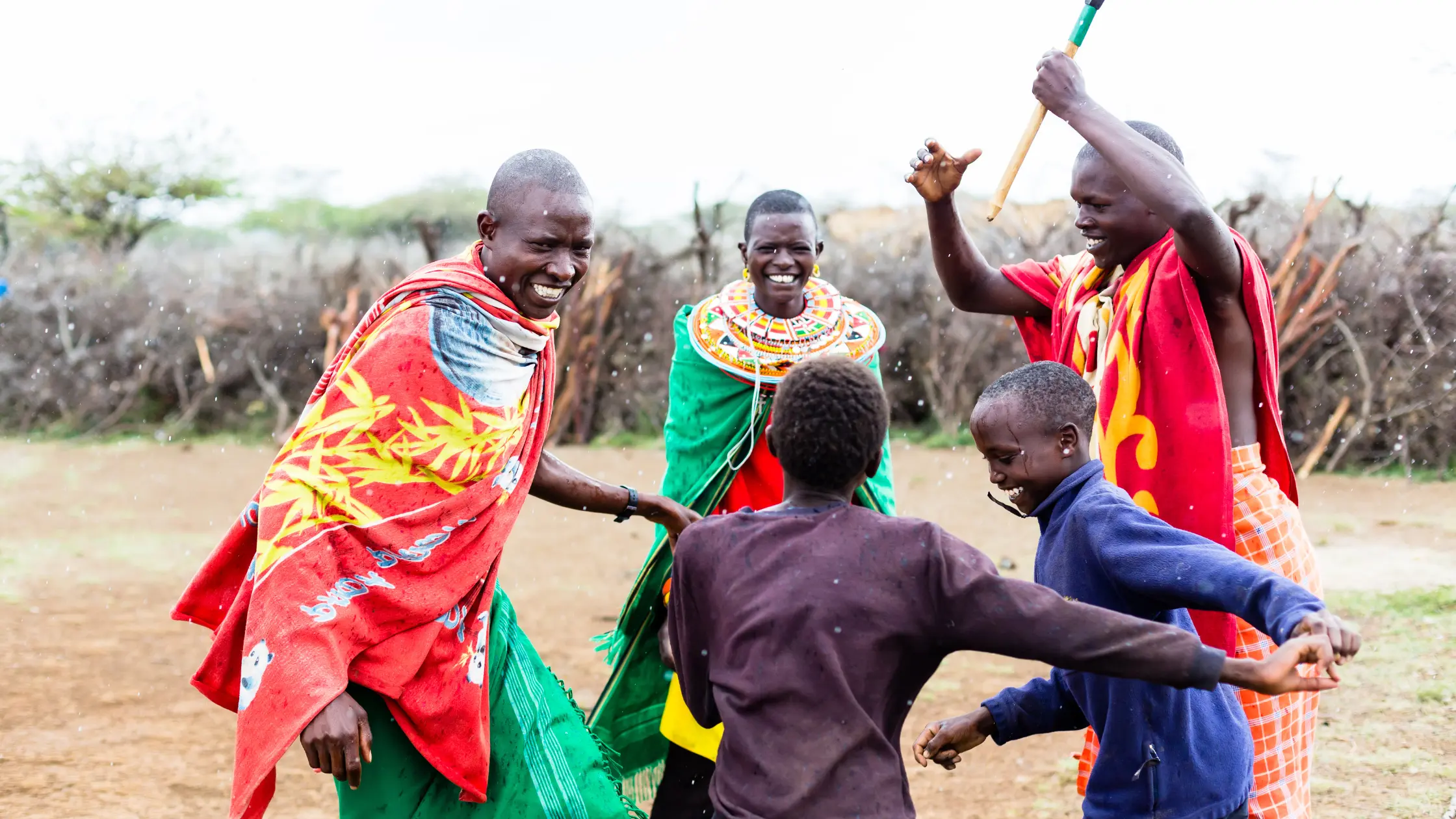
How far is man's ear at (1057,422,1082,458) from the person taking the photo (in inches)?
97.3

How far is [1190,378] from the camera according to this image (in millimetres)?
2879

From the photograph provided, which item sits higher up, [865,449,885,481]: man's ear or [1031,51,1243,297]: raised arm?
[1031,51,1243,297]: raised arm

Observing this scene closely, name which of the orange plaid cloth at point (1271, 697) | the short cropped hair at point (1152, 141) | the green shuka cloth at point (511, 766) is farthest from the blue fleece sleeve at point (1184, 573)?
the green shuka cloth at point (511, 766)

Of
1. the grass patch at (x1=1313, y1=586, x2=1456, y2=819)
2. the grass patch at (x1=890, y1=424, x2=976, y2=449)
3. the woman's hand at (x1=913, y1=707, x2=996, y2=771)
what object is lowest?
the grass patch at (x1=890, y1=424, x2=976, y2=449)

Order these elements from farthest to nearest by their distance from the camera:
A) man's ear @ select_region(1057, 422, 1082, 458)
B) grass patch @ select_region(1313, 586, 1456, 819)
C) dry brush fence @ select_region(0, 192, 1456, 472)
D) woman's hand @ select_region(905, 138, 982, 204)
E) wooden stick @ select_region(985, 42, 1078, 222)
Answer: dry brush fence @ select_region(0, 192, 1456, 472) → grass patch @ select_region(1313, 586, 1456, 819) → woman's hand @ select_region(905, 138, 982, 204) → wooden stick @ select_region(985, 42, 1078, 222) → man's ear @ select_region(1057, 422, 1082, 458)

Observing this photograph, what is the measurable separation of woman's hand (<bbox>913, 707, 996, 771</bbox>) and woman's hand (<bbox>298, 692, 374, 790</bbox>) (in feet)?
3.71

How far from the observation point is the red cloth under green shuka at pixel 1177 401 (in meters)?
2.84

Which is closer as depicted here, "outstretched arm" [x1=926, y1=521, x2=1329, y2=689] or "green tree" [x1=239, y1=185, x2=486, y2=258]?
"outstretched arm" [x1=926, y1=521, x2=1329, y2=689]

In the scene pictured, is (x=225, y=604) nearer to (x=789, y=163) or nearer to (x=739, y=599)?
(x=739, y=599)

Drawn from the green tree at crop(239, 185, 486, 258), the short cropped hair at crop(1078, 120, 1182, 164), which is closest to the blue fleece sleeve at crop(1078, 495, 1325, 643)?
the short cropped hair at crop(1078, 120, 1182, 164)

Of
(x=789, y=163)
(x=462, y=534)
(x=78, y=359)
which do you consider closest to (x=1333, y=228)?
(x=462, y=534)

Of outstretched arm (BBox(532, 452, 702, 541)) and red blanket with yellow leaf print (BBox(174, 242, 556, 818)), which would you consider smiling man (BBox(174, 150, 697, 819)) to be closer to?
red blanket with yellow leaf print (BBox(174, 242, 556, 818))

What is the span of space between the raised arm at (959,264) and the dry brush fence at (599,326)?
8128mm

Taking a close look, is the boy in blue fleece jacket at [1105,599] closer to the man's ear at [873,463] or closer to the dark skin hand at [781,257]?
the man's ear at [873,463]
